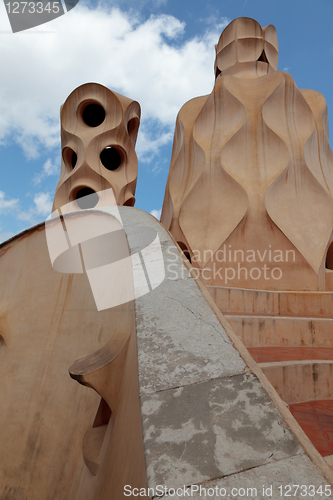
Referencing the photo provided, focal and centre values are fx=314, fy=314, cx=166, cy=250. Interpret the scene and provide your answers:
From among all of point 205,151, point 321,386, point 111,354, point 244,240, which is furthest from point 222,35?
point 111,354

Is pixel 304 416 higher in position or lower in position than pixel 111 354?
lower

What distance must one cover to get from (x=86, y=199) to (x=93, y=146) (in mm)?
2105

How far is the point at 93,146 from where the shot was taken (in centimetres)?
1174

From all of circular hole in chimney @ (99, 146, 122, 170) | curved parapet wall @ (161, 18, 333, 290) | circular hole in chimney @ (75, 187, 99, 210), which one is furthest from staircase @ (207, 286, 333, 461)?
circular hole in chimney @ (99, 146, 122, 170)

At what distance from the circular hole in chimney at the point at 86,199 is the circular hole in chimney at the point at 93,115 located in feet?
9.99

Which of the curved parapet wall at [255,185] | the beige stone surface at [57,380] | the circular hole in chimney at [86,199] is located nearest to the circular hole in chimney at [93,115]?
the circular hole in chimney at [86,199]

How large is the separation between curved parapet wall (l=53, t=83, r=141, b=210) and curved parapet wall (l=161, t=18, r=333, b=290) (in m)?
4.50

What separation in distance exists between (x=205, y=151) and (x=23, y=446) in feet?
20.9

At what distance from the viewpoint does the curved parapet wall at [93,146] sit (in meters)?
11.5

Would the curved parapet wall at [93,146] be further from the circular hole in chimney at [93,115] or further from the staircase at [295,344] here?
the staircase at [295,344]

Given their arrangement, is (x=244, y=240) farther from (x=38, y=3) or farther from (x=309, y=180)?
(x=38, y=3)

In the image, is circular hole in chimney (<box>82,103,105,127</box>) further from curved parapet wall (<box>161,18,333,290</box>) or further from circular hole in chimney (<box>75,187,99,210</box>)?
curved parapet wall (<box>161,18,333,290</box>)

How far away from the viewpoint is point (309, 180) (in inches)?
255

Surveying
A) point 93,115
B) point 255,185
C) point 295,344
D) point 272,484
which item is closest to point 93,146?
point 93,115
